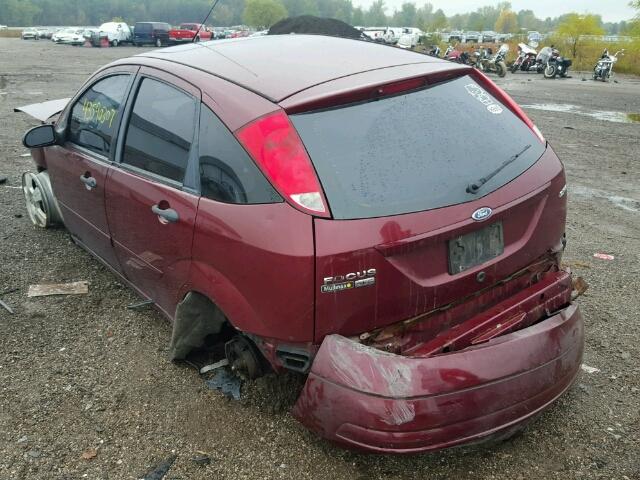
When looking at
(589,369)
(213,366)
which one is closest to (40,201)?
(213,366)

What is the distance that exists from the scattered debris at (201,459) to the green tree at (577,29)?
127 feet

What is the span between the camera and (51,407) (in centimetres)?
291

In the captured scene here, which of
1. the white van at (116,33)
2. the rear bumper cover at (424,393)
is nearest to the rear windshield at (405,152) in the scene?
the rear bumper cover at (424,393)

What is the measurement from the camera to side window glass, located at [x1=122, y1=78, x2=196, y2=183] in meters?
2.79

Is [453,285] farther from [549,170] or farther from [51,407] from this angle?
[51,407]

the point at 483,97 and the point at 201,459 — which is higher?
the point at 483,97

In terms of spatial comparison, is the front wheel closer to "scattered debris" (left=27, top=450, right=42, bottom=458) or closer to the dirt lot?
the dirt lot

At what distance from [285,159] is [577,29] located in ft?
135

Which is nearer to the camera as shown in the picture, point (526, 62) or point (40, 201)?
point (40, 201)

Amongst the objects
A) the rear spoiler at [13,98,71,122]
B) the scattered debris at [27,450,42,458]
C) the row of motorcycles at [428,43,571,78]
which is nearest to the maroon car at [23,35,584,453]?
the scattered debris at [27,450,42,458]

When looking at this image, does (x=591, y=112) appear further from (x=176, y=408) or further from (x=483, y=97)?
(x=176, y=408)

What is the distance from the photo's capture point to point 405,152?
95.3 inches

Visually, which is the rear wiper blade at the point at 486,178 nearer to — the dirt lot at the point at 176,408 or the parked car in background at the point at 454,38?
the dirt lot at the point at 176,408

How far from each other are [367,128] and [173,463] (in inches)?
66.4
